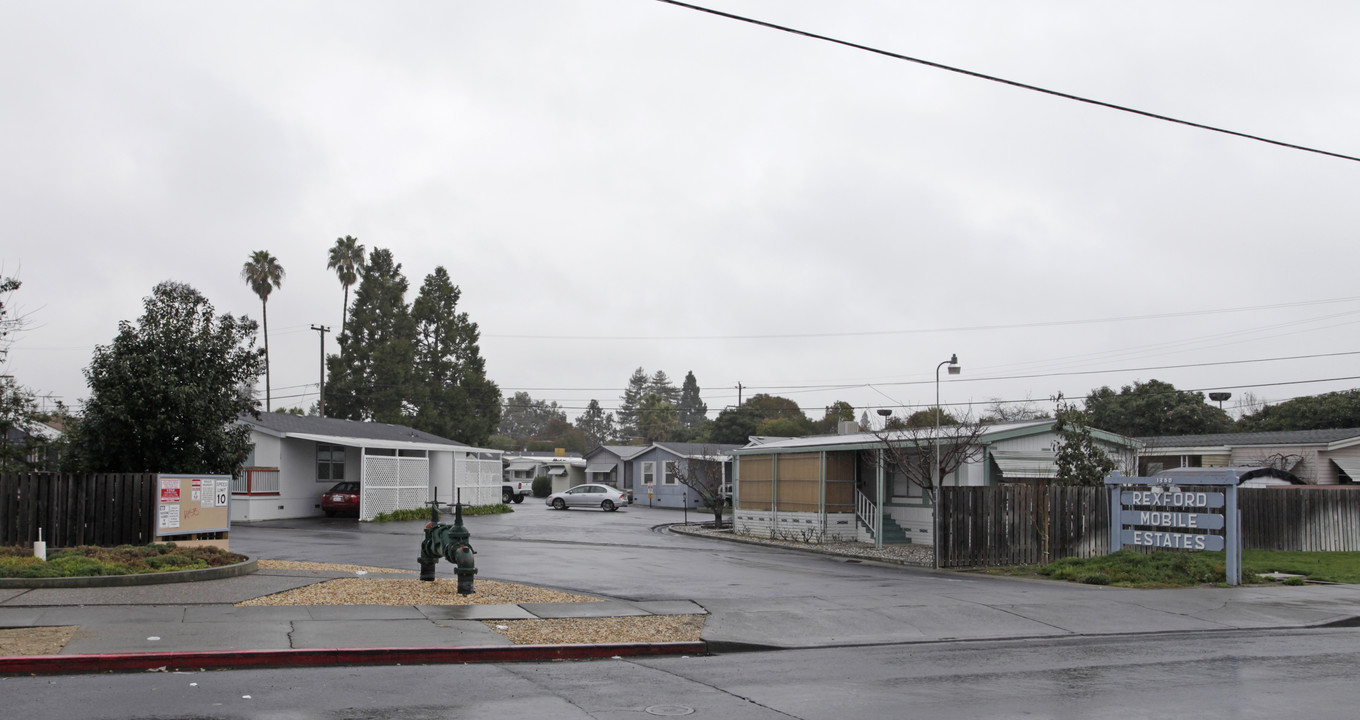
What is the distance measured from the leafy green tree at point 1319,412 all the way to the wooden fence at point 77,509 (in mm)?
49207

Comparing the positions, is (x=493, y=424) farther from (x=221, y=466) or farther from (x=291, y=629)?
(x=291, y=629)

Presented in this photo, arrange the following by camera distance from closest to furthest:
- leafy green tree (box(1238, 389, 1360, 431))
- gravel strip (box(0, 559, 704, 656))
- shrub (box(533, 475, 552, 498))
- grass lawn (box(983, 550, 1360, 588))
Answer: gravel strip (box(0, 559, 704, 656))
grass lawn (box(983, 550, 1360, 588))
leafy green tree (box(1238, 389, 1360, 431))
shrub (box(533, 475, 552, 498))

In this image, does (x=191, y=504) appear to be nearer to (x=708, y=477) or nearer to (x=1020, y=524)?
(x=1020, y=524)

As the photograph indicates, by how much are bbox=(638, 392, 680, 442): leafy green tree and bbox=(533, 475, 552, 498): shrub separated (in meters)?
29.8

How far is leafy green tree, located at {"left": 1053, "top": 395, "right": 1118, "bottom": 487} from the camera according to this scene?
79.5 ft

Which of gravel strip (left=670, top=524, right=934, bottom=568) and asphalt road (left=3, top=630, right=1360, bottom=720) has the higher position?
asphalt road (left=3, top=630, right=1360, bottom=720)

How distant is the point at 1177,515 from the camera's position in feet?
66.6

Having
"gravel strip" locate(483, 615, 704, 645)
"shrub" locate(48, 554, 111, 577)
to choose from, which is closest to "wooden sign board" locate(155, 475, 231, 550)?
"shrub" locate(48, 554, 111, 577)

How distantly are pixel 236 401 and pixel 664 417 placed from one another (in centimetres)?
8611

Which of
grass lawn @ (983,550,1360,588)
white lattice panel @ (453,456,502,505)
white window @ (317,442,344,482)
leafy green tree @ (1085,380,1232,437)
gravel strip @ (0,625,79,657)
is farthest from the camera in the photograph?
leafy green tree @ (1085,380,1232,437)

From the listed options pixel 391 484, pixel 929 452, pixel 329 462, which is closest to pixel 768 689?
pixel 929 452

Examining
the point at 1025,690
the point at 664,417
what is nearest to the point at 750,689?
the point at 1025,690

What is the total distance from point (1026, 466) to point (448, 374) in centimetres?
4493

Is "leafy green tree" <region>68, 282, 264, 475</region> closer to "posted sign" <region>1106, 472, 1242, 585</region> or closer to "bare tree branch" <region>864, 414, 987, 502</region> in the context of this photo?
"bare tree branch" <region>864, 414, 987, 502</region>
